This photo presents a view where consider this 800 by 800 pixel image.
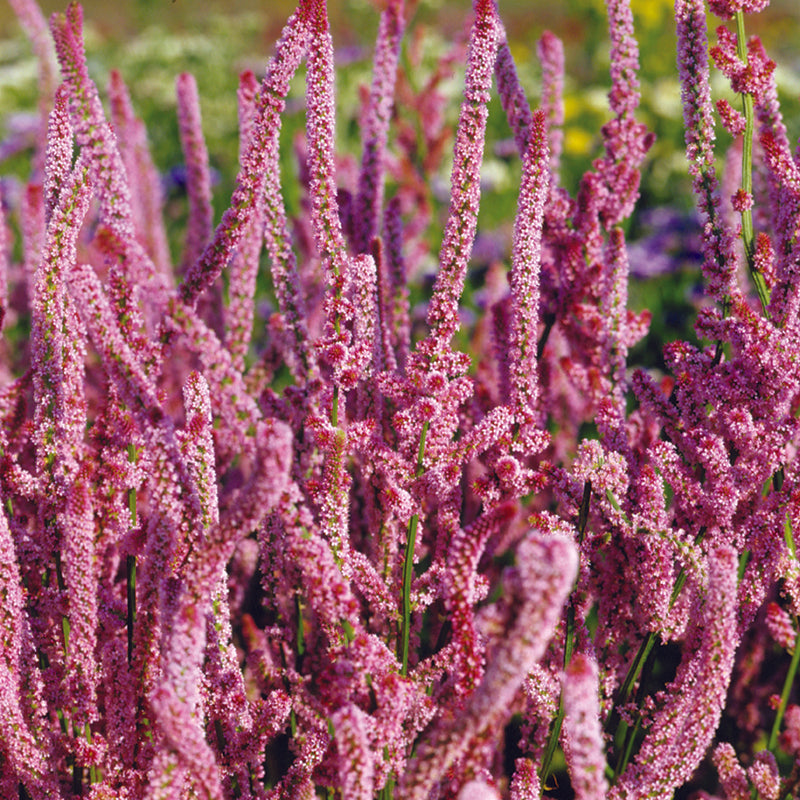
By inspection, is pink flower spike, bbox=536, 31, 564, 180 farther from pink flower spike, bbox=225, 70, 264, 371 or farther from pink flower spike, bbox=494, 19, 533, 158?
pink flower spike, bbox=225, 70, 264, 371

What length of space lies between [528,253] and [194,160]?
1.02m

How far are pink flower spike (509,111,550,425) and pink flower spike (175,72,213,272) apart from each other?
82 centimetres

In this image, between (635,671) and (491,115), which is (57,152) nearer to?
(635,671)

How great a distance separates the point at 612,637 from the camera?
1.28m

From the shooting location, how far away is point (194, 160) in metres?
1.88

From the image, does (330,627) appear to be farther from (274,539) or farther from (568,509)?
(568,509)

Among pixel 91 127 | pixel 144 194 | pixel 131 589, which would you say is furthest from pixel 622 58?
pixel 144 194

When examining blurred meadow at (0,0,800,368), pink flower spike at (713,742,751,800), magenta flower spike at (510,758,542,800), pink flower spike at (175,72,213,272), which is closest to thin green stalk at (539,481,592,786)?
magenta flower spike at (510,758,542,800)

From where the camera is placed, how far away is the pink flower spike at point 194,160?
70.2 inches

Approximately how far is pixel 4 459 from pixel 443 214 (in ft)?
13.1

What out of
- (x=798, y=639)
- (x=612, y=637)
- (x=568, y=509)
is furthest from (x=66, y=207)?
(x=798, y=639)

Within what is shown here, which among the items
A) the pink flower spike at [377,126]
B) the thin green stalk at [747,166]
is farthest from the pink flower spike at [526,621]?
the pink flower spike at [377,126]

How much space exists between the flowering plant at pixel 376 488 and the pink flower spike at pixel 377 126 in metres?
0.18

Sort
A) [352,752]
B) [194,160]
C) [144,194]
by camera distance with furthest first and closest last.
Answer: [144,194], [194,160], [352,752]
